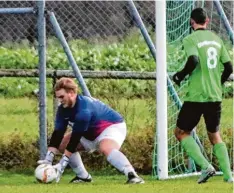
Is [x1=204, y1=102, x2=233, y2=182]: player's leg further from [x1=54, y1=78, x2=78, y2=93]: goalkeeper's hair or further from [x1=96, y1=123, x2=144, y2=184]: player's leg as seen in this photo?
[x1=54, y1=78, x2=78, y2=93]: goalkeeper's hair

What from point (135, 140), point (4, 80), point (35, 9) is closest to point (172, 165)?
point (135, 140)

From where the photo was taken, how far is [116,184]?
12.2 m

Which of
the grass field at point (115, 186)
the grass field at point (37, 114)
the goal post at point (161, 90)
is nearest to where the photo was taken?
the grass field at point (115, 186)

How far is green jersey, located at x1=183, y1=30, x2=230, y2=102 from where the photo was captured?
12.2m

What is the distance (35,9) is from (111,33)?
8348 millimetres

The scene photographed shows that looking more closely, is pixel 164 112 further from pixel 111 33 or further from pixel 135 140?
pixel 111 33

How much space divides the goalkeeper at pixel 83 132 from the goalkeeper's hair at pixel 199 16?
1310 mm

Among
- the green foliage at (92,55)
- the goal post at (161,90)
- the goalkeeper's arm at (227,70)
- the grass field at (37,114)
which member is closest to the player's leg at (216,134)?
the goalkeeper's arm at (227,70)

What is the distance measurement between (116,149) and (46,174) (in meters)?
0.77

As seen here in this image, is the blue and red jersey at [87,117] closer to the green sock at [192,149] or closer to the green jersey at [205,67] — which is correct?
the green sock at [192,149]

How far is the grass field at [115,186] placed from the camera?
11336 mm

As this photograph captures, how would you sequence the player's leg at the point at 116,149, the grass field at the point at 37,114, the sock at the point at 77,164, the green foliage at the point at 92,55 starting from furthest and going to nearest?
the green foliage at the point at 92,55 → the grass field at the point at 37,114 → the sock at the point at 77,164 → the player's leg at the point at 116,149

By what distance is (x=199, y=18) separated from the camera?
1232 centimetres

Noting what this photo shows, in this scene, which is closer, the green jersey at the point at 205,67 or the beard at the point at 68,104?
the beard at the point at 68,104
